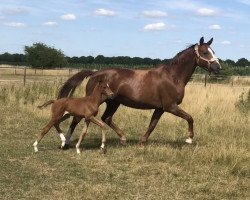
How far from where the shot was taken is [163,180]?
7.10 m

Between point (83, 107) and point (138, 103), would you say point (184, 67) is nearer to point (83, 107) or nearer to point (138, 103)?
point (138, 103)

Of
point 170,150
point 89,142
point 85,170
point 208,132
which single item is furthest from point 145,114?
point 85,170

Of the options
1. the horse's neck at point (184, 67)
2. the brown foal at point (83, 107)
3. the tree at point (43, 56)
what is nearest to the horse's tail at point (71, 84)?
the brown foal at point (83, 107)

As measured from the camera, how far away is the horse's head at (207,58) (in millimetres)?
9781

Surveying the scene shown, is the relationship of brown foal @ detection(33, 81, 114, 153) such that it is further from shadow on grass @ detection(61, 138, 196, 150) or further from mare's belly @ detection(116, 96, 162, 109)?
shadow on grass @ detection(61, 138, 196, 150)

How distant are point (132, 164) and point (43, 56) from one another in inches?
2786

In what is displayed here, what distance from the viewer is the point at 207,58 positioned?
979cm

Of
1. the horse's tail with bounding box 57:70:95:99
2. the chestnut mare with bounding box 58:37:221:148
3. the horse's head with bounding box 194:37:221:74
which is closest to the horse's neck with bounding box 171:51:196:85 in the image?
the chestnut mare with bounding box 58:37:221:148

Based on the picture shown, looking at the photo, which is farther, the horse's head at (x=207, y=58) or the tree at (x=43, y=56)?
the tree at (x=43, y=56)

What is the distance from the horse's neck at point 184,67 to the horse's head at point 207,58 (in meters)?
0.16

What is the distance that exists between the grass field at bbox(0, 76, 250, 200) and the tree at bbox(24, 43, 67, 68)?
64.6 meters

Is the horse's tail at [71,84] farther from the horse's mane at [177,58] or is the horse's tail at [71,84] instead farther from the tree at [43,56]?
the tree at [43,56]

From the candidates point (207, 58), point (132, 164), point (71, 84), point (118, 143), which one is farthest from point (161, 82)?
point (132, 164)

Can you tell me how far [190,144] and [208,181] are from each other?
3.02 m
